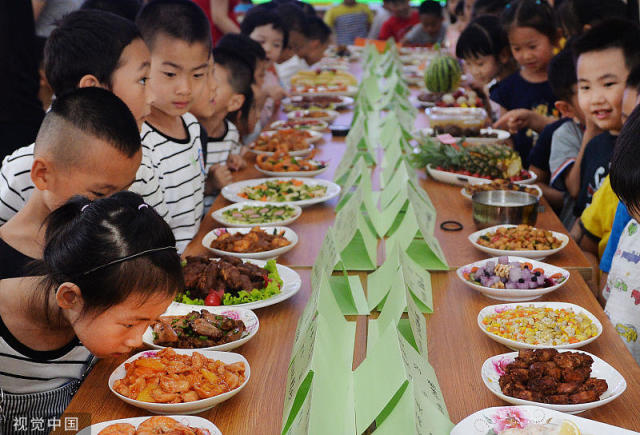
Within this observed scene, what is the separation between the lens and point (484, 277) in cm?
187

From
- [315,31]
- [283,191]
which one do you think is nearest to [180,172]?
[283,191]

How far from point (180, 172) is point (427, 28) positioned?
6.31 metres

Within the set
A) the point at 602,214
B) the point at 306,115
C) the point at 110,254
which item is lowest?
the point at 306,115

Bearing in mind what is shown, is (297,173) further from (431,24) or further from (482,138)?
(431,24)

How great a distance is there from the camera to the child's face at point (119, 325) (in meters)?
1.43

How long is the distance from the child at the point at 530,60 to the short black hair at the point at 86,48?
2308mm

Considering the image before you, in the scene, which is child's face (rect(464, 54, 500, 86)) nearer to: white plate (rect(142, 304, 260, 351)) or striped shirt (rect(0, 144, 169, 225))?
striped shirt (rect(0, 144, 169, 225))

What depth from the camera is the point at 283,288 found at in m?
1.89

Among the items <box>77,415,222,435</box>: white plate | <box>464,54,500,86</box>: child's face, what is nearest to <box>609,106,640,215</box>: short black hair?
<box>77,415,222,435</box>: white plate

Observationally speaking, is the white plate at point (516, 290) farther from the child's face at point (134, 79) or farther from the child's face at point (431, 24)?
the child's face at point (431, 24)

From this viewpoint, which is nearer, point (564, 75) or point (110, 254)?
point (110, 254)

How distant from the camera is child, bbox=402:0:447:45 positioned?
819 cm

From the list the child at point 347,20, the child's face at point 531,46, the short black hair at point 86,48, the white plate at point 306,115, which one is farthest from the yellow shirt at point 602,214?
the child at point 347,20

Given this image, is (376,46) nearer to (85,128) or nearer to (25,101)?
(25,101)
